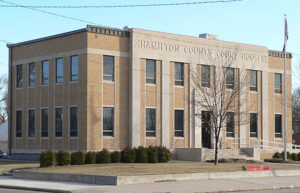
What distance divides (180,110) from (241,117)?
548 centimetres

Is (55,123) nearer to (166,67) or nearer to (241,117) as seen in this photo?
(166,67)

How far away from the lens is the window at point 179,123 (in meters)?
42.6

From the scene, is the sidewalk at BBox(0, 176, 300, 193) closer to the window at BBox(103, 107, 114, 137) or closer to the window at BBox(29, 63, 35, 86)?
the window at BBox(103, 107, 114, 137)

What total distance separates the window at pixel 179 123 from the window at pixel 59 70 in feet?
30.1

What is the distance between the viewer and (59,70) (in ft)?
133

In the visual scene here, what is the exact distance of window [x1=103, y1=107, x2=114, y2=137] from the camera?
1533 inches

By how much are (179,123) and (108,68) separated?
7427 millimetres

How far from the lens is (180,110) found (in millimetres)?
42938

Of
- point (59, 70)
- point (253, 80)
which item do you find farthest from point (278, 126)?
point (59, 70)

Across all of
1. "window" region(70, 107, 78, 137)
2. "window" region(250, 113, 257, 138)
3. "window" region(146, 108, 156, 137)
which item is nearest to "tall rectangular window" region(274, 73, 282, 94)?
"window" region(250, 113, 257, 138)

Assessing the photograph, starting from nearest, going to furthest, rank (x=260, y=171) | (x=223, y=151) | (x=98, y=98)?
(x=260, y=171) < (x=98, y=98) < (x=223, y=151)

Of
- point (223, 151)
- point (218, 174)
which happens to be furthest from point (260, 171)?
point (223, 151)

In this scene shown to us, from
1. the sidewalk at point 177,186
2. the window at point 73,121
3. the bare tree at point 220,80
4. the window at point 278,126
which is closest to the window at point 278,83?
the window at point 278,126

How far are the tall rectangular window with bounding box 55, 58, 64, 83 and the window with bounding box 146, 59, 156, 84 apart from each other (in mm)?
6198
